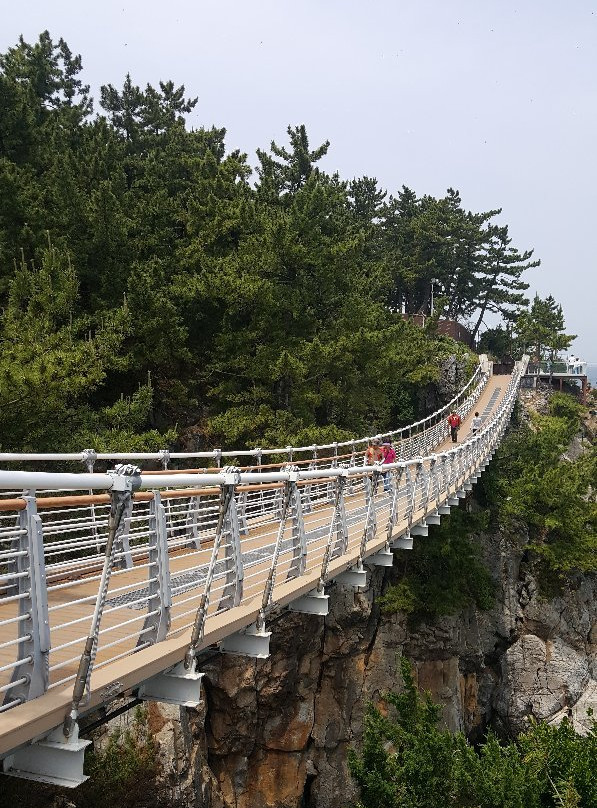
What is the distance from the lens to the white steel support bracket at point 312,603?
6910 mm

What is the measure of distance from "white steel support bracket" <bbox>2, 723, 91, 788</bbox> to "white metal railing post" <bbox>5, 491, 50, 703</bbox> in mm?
252

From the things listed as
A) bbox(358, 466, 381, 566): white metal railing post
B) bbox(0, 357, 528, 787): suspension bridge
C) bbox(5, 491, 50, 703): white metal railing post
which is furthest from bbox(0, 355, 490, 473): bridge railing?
bbox(5, 491, 50, 703): white metal railing post

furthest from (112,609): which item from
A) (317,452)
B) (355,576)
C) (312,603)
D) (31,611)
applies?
(317,452)

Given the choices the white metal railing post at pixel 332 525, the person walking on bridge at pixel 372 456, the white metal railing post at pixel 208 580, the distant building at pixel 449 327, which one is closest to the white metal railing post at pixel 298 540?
the white metal railing post at pixel 332 525

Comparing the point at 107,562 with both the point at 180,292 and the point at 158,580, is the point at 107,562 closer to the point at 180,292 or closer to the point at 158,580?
the point at 158,580

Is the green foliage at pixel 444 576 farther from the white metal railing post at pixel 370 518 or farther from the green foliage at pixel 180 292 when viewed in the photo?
the white metal railing post at pixel 370 518

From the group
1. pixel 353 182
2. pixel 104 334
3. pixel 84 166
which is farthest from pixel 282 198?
pixel 353 182

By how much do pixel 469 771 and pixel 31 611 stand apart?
384 inches

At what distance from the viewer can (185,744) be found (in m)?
10.3

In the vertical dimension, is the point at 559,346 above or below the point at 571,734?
above

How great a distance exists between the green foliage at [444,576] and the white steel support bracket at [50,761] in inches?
581

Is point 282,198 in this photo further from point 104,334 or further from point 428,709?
point 428,709

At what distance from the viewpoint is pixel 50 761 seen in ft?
10.9

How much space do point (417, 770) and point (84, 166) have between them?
1775cm
